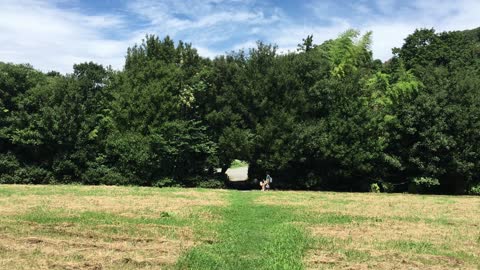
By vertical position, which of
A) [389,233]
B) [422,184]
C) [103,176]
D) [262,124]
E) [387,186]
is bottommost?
[389,233]

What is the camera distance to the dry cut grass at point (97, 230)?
956 cm

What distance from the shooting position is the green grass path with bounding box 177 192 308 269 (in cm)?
956

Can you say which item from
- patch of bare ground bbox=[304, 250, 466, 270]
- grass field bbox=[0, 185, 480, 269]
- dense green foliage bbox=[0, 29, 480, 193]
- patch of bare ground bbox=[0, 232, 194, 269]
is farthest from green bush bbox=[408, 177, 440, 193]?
patch of bare ground bbox=[0, 232, 194, 269]

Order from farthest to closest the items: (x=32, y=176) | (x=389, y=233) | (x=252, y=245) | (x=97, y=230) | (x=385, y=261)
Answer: (x=32, y=176) → (x=389, y=233) → (x=97, y=230) → (x=252, y=245) → (x=385, y=261)

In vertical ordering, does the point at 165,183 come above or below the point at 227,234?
above

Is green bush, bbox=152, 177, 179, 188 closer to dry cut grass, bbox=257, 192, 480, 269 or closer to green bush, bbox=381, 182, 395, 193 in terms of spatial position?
dry cut grass, bbox=257, 192, 480, 269

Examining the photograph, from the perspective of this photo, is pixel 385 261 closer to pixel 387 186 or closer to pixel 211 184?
pixel 387 186

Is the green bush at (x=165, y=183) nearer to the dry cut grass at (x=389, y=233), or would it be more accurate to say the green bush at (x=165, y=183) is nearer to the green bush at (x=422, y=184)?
the dry cut grass at (x=389, y=233)

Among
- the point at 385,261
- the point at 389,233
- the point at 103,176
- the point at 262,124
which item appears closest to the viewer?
the point at 385,261

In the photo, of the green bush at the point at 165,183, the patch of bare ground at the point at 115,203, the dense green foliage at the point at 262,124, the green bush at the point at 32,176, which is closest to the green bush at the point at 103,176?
the dense green foliage at the point at 262,124

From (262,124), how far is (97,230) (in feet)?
69.1

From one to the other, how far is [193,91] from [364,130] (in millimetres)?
11845

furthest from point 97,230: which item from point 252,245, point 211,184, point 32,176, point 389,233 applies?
point 32,176

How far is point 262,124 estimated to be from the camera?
33094 mm
